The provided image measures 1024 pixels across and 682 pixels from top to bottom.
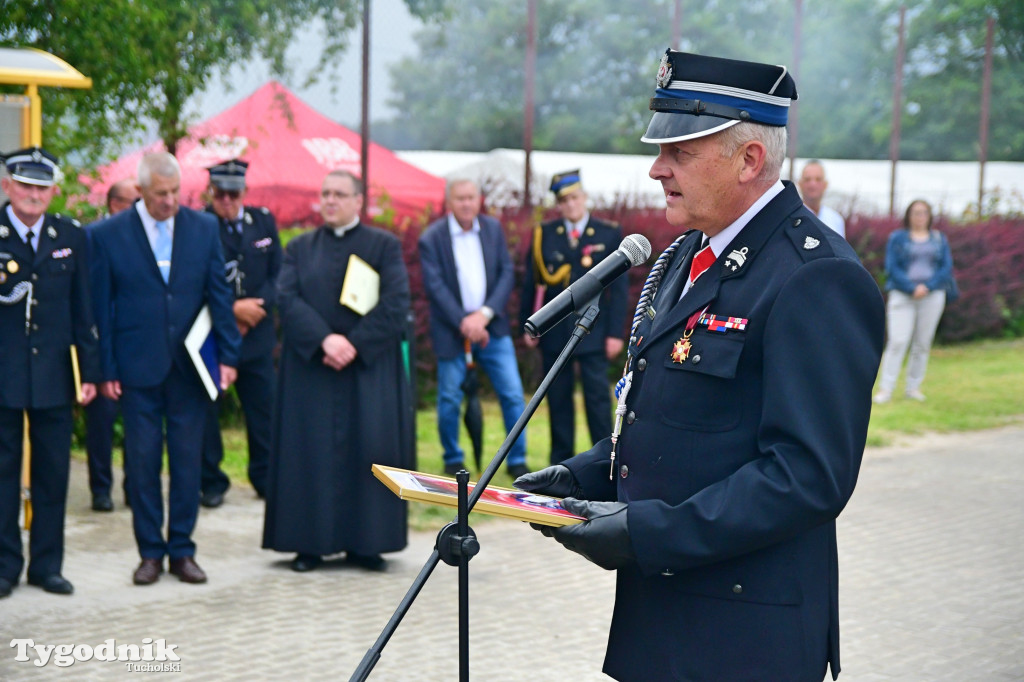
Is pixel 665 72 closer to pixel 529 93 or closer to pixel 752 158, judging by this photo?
pixel 752 158

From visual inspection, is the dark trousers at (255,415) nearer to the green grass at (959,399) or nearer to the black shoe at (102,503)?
the black shoe at (102,503)

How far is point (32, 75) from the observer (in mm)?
7191

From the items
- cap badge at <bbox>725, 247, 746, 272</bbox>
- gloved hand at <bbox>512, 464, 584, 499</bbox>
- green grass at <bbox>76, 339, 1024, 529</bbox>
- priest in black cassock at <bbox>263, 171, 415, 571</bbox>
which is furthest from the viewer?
green grass at <bbox>76, 339, 1024, 529</bbox>

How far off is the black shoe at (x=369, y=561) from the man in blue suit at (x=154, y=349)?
85 cm

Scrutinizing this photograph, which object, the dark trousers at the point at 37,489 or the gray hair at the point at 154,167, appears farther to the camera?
the gray hair at the point at 154,167

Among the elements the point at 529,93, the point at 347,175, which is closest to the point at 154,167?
the point at 347,175

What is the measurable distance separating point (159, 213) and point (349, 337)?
119 centimetres

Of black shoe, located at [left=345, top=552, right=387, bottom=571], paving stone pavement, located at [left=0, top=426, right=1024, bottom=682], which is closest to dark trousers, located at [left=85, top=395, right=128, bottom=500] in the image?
paving stone pavement, located at [left=0, top=426, right=1024, bottom=682]

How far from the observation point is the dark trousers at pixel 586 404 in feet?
28.7

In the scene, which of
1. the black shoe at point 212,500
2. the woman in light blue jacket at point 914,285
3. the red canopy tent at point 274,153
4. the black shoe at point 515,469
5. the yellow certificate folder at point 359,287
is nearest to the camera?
the yellow certificate folder at point 359,287

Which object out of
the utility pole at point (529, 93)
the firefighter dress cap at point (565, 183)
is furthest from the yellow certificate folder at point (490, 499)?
the utility pole at point (529, 93)

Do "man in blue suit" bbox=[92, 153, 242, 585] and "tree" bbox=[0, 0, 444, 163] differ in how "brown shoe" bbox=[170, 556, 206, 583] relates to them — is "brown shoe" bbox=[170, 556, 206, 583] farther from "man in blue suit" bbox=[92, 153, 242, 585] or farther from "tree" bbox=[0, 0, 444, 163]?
"tree" bbox=[0, 0, 444, 163]

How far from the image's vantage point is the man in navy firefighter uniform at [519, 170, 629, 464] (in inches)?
345

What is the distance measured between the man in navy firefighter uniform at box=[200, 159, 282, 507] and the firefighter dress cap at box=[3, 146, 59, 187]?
208 centimetres
